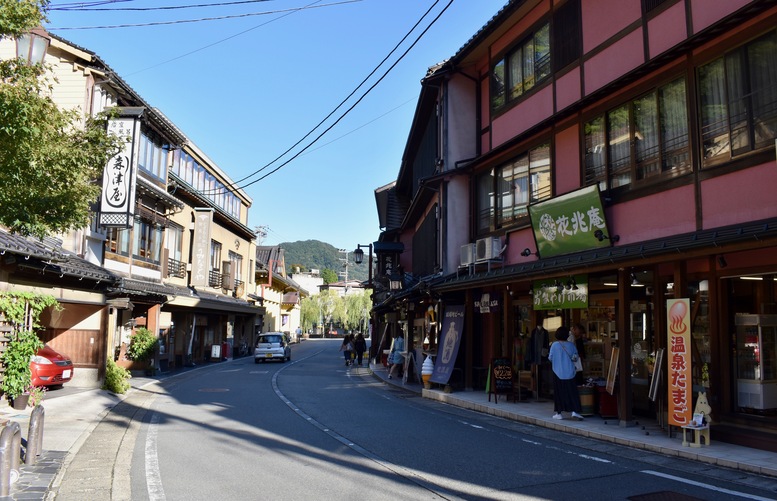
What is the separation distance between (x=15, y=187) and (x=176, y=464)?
4647 mm

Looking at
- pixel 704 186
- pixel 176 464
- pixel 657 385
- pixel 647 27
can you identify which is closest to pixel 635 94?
pixel 647 27

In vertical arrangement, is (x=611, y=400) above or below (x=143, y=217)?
below

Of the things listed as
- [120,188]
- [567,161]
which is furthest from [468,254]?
[120,188]

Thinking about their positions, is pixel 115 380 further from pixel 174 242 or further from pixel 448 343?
pixel 174 242

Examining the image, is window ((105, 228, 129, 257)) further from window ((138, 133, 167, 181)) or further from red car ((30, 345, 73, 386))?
red car ((30, 345, 73, 386))

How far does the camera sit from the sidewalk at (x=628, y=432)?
27.0ft

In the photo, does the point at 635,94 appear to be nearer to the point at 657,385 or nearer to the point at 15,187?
the point at 657,385

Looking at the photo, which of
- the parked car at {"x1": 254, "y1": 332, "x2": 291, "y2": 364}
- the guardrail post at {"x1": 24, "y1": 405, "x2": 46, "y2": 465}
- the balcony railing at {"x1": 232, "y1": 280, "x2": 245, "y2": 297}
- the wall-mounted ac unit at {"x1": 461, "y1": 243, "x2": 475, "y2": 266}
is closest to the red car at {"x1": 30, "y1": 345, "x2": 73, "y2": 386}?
the guardrail post at {"x1": 24, "y1": 405, "x2": 46, "y2": 465}

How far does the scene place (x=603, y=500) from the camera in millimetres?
6574

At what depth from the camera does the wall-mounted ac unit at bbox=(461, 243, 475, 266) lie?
17.8 metres

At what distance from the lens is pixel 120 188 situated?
798 inches

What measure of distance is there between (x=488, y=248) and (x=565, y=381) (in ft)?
18.3

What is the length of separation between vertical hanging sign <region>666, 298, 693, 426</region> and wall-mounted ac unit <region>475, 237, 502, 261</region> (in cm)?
709

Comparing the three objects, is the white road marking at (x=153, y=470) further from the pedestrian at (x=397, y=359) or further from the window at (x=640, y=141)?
the pedestrian at (x=397, y=359)
